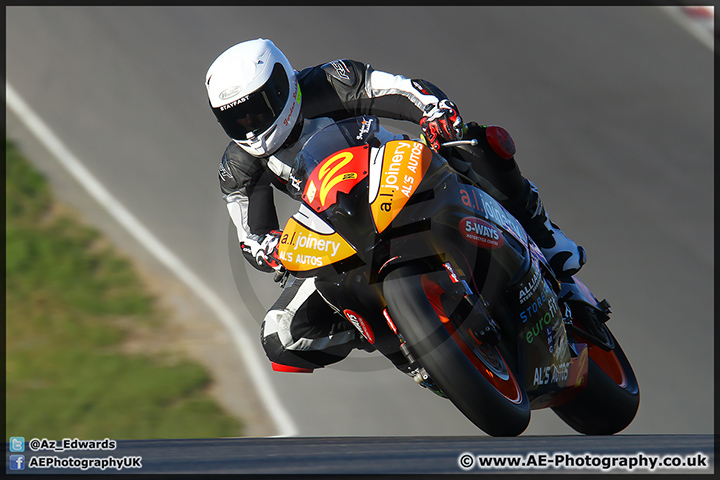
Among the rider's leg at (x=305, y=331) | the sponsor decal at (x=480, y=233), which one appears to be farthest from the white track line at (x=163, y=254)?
the sponsor decal at (x=480, y=233)

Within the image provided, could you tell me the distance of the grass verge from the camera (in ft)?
16.0

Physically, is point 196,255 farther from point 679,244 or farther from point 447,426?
point 679,244

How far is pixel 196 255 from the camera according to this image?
646 cm

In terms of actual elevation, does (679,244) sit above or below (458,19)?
below

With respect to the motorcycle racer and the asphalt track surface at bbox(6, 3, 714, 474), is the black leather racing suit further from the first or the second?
the asphalt track surface at bbox(6, 3, 714, 474)

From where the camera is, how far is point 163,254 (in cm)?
646

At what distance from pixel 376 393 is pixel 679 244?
2.78 metres

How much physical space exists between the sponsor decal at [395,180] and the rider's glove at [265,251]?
48cm

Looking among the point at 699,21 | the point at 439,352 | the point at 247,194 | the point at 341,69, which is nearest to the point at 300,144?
the point at 247,194

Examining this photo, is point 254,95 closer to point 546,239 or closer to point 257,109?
point 257,109

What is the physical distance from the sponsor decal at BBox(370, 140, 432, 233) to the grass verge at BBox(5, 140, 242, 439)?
9.09 feet

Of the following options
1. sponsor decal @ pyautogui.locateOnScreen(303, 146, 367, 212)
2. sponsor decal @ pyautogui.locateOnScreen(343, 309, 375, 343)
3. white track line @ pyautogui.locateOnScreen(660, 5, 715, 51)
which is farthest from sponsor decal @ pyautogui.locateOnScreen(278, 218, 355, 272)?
white track line @ pyautogui.locateOnScreen(660, 5, 715, 51)

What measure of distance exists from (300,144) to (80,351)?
2.81m

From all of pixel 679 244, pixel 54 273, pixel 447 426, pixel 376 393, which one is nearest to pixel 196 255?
pixel 54 273
